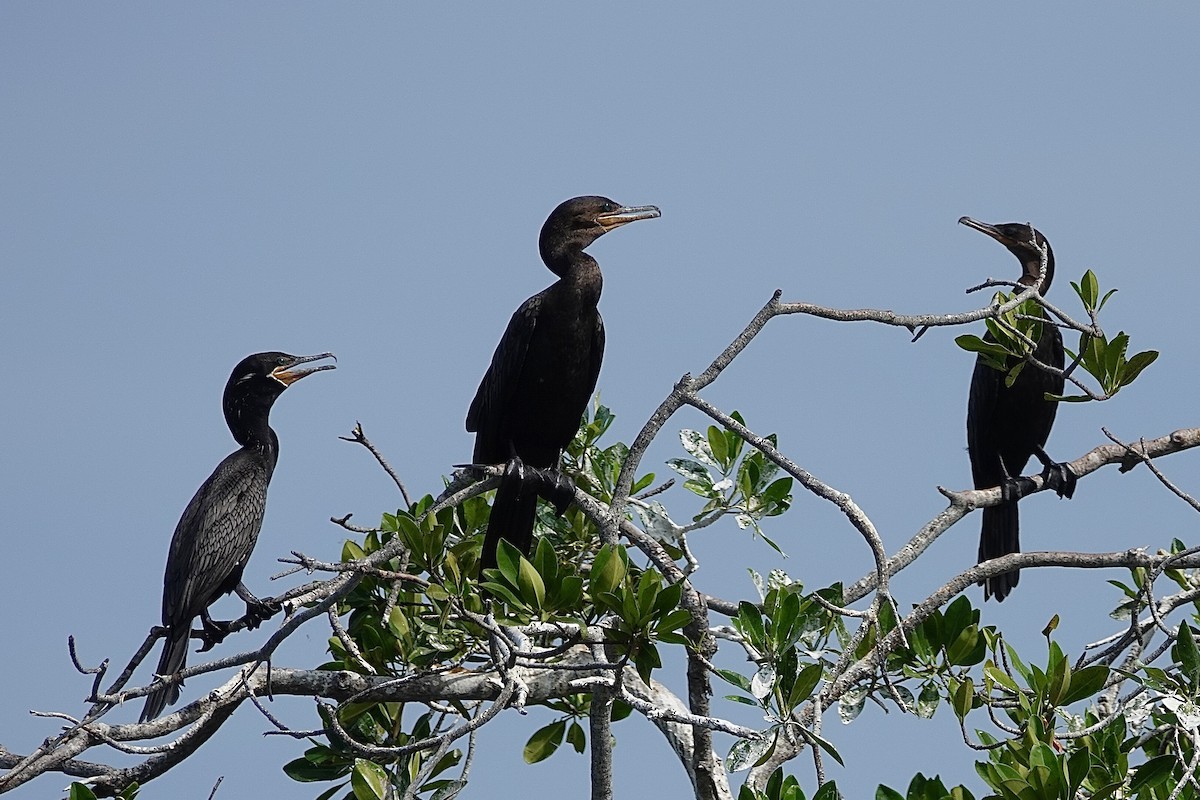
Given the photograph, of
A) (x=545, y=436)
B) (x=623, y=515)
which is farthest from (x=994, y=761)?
(x=545, y=436)

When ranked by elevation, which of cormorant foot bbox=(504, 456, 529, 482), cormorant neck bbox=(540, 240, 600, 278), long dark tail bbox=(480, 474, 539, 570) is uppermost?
cormorant neck bbox=(540, 240, 600, 278)

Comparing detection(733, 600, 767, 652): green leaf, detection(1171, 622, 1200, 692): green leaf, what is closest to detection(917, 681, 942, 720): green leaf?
detection(733, 600, 767, 652): green leaf

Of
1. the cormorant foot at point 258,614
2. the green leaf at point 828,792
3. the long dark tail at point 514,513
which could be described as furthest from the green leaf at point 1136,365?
the cormorant foot at point 258,614

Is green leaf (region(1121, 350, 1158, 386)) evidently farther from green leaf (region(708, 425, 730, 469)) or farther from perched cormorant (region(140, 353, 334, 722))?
perched cormorant (region(140, 353, 334, 722))

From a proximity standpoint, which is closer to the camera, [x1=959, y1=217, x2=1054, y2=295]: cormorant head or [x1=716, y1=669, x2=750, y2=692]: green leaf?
[x1=716, y1=669, x2=750, y2=692]: green leaf

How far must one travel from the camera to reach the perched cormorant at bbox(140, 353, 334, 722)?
5.69m

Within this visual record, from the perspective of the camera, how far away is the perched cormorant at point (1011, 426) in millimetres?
6137

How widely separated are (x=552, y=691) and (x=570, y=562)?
81cm

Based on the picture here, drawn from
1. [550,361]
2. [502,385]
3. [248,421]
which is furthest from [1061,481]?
[248,421]

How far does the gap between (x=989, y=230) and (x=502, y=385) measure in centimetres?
286

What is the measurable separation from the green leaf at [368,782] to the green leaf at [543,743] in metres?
0.65

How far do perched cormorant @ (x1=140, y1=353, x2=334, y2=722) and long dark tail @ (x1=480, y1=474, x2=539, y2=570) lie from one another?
143 centimetres

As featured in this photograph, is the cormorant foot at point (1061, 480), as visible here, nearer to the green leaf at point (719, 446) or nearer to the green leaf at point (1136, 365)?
the green leaf at point (1136, 365)

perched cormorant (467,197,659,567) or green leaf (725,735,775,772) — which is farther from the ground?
perched cormorant (467,197,659,567)
